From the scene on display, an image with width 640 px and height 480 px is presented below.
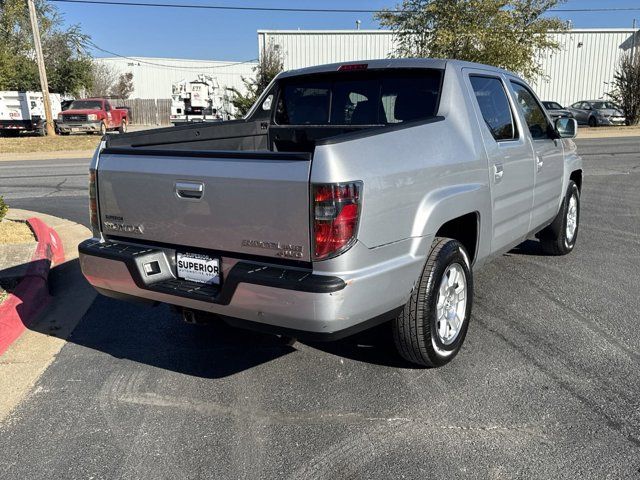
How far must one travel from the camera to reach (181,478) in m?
2.77

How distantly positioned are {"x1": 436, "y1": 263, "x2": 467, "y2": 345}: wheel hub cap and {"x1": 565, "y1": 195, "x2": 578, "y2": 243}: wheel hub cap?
2993mm

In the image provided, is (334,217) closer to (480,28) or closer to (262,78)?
(480,28)

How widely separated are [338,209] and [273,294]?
56 cm

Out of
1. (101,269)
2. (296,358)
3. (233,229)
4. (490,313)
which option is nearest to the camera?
(233,229)

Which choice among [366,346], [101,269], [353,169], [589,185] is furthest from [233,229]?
[589,185]

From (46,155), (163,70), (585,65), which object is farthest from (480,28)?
(163,70)

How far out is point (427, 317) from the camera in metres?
3.50

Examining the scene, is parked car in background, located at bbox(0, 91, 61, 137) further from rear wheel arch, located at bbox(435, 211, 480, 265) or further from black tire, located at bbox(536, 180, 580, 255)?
rear wheel arch, located at bbox(435, 211, 480, 265)

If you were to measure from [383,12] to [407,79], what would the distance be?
25498 mm

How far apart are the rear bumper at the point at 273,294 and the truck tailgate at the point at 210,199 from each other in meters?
0.12

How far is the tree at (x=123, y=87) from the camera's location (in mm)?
59062

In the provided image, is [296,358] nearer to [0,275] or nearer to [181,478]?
Answer: [181,478]

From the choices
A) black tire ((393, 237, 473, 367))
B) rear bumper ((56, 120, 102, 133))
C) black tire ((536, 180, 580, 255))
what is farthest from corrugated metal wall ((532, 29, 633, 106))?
black tire ((393, 237, 473, 367))

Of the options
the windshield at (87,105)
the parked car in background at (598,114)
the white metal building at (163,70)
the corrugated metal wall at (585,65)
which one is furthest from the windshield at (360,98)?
the white metal building at (163,70)
